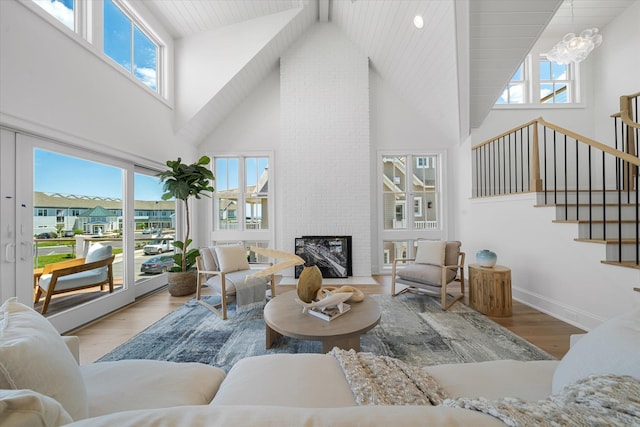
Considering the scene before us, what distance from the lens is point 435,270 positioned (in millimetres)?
3193

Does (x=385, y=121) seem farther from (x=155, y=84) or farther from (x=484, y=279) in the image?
(x=155, y=84)

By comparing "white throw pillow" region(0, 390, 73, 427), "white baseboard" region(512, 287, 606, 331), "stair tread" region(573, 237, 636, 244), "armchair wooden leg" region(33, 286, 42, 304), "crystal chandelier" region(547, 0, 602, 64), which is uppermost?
"crystal chandelier" region(547, 0, 602, 64)

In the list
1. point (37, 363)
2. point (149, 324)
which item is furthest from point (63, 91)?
point (37, 363)

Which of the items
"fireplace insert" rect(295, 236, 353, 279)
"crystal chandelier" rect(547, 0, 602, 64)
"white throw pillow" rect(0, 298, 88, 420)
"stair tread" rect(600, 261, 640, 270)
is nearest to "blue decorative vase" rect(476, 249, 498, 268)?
"stair tread" rect(600, 261, 640, 270)

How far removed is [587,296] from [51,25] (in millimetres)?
5688

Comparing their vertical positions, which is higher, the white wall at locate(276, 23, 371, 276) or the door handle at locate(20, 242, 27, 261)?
the white wall at locate(276, 23, 371, 276)

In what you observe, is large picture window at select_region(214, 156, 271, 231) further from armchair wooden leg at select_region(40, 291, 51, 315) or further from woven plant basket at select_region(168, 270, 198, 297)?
armchair wooden leg at select_region(40, 291, 51, 315)

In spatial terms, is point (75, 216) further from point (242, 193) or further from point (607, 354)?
point (607, 354)

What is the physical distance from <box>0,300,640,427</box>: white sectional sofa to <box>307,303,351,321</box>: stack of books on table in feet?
2.20

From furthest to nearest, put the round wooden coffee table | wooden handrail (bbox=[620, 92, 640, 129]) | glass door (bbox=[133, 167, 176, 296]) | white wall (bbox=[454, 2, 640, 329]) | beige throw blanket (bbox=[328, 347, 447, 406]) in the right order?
glass door (bbox=[133, 167, 176, 296])
wooden handrail (bbox=[620, 92, 640, 129])
white wall (bbox=[454, 2, 640, 329])
the round wooden coffee table
beige throw blanket (bbox=[328, 347, 447, 406])

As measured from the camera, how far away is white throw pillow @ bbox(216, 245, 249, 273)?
10.5 feet

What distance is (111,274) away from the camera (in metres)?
3.16

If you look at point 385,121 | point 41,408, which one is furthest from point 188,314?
point 385,121

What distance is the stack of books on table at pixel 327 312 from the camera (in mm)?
1953
